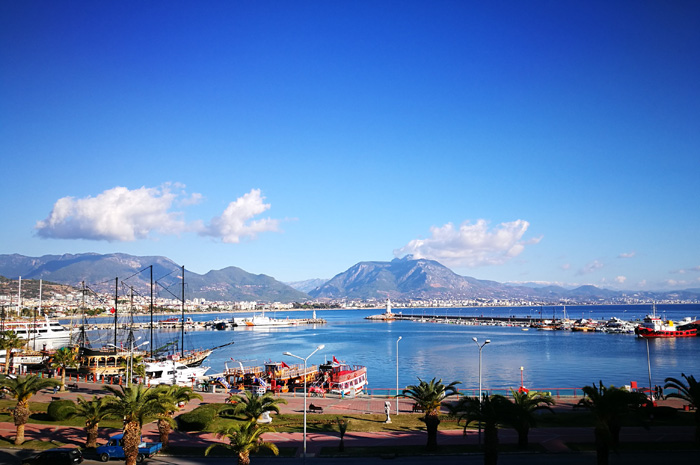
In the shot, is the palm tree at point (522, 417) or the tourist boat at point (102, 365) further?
the tourist boat at point (102, 365)

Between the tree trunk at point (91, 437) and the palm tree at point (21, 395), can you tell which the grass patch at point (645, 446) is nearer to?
the tree trunk at point (91, 437)

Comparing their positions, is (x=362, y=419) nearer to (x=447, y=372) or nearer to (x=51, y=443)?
(x=51, y=443)

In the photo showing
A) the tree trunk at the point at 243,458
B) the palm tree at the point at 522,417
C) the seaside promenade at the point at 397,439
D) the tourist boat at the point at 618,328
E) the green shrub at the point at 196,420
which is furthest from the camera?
the tourist boat at the point at 618,328

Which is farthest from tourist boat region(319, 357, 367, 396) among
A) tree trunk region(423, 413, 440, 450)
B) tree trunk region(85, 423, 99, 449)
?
tree trunk region(85, 423, 99, 449)

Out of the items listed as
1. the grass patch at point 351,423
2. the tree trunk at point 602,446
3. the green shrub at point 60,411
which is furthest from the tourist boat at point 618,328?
the green shrub at point 60,411

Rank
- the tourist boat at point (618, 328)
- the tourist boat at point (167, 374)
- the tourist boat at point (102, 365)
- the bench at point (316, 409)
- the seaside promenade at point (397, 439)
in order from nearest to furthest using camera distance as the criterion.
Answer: the seaside promenade at point (397, 439) < the bench at point (316, 409) < the tourist boat at point (167, 374) < the tourist boat at point (102, 365) < the tourist boat at point (618, 328)

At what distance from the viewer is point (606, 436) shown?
2370 centimetres

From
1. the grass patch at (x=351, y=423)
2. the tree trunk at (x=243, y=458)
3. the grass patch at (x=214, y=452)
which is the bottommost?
the grass patch at (x=351, y=423)

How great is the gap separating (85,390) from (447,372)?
2266 inches


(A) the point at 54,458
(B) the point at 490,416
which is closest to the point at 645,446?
(B) the point at 490,416

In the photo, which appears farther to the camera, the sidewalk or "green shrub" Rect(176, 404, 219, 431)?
"green shrub" Rect(176, 404, 219, 431)

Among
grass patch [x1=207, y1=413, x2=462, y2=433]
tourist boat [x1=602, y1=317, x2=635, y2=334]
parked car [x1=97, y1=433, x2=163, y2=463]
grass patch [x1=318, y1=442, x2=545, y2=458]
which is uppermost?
parked car [x1=97, y1=433, x2=163, y2=463]

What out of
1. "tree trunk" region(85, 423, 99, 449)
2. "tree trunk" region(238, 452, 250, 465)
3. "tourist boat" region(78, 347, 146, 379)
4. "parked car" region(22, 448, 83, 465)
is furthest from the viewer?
"tourist boat" region(78, 347, 146, 379)

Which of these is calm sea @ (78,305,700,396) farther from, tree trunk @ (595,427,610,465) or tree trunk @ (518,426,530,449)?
tree trunk @ (595,427,610,465)
